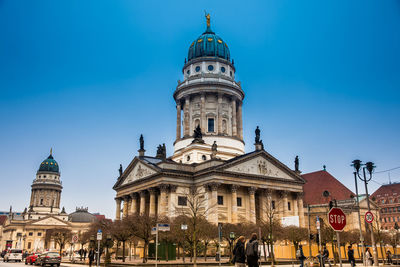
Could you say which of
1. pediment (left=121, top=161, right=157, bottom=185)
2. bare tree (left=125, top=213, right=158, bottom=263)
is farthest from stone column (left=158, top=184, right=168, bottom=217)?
bare tree (left=125, top=213, right=158, bottom=263)

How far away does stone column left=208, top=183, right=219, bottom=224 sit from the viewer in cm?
5859

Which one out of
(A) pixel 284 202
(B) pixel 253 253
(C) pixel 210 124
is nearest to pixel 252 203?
(A) pixel 284 202

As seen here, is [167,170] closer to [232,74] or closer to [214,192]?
[214,192]

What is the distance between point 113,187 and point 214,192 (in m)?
26.4

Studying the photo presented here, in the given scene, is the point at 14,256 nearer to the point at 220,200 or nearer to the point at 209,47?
the point at 220,200

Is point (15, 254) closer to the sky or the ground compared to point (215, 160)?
closer to the ground

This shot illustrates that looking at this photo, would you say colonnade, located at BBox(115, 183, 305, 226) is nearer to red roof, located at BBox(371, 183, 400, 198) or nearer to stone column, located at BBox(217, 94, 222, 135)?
stone column, located at BBox(217, 94, 222, 135)

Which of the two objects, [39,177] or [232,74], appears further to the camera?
[39,177]

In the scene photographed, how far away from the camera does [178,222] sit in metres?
50.3

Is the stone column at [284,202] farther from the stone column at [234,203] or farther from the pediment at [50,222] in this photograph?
the pediment at [50,222]

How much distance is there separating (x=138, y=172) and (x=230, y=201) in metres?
17.3

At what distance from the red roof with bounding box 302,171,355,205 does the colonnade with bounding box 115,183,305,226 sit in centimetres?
1715

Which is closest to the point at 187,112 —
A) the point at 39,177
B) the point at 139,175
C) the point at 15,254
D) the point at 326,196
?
the point at 139,175

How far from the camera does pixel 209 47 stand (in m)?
86.4
